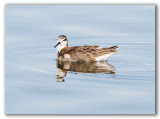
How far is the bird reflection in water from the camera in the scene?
1462cm

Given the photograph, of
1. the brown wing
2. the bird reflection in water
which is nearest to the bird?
the brown wing

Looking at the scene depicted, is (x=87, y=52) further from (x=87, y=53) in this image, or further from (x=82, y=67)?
(x=82, y=67)

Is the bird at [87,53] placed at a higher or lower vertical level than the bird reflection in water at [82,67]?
higher

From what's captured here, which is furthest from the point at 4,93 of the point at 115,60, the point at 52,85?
the point at 115,60

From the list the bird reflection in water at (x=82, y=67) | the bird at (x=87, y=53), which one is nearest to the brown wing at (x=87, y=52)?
the bird at (x=87, y=53)

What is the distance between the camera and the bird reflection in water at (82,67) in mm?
14625

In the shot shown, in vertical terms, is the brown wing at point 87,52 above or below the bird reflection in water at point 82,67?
above

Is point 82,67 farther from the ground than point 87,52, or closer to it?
closer to it

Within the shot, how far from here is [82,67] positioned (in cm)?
1567

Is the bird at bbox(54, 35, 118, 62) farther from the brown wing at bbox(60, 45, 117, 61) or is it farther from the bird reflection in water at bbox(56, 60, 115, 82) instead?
the bird reflection in water at bbox(56, 60, 115, 82)

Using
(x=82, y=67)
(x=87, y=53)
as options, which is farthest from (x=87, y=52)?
(x=82, y=67)

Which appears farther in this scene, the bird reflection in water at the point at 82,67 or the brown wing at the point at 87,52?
the brown wing at the point at 87,52

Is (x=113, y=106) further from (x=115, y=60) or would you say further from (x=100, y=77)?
(x=115, y=60)

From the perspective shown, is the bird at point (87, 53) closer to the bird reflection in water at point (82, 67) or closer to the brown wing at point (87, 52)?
the brown wing at point (87, 52)
